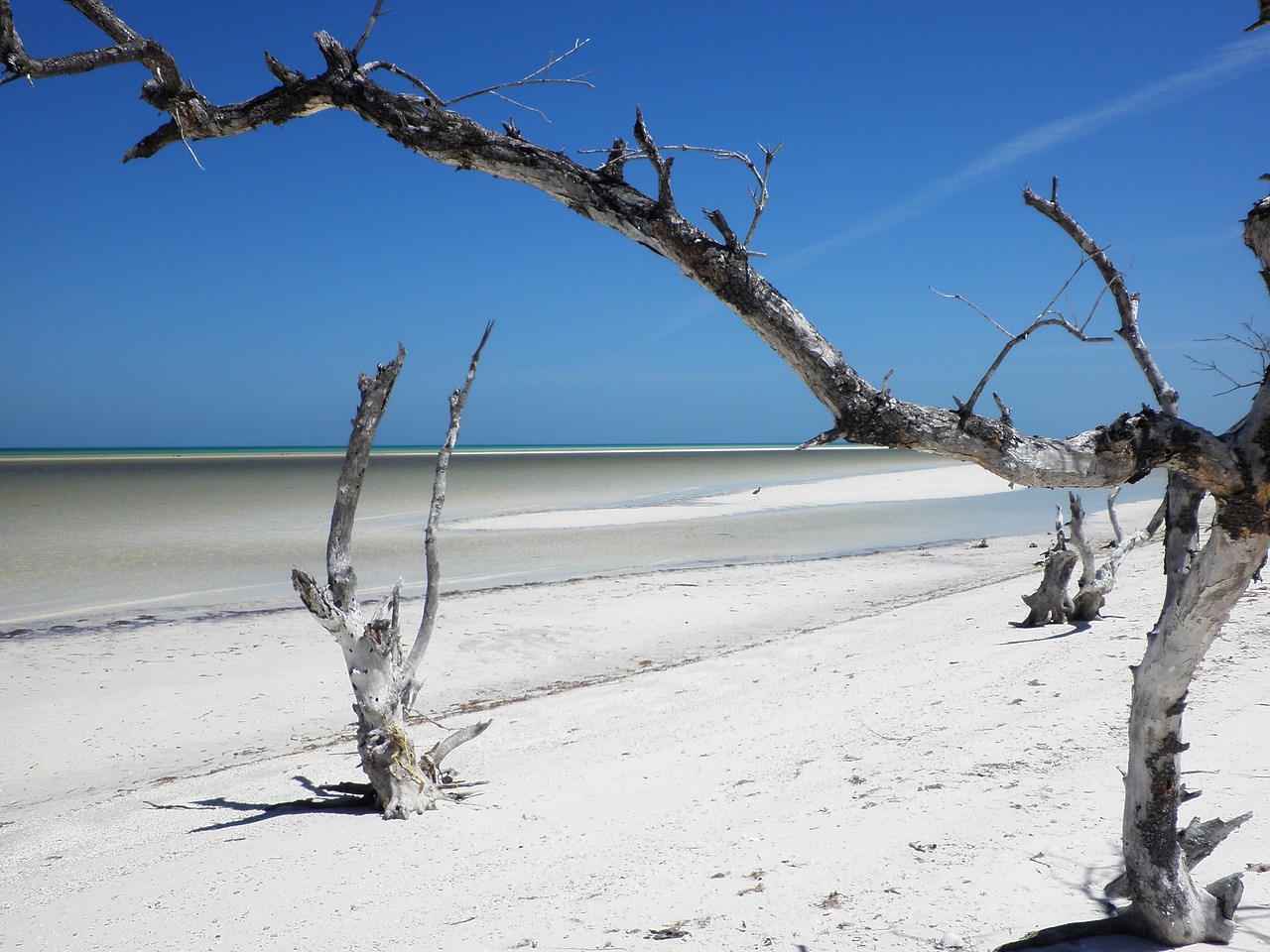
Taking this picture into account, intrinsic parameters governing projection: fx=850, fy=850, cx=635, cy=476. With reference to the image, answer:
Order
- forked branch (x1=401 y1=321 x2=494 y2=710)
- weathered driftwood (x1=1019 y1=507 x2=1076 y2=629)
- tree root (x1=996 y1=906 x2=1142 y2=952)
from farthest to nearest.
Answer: weathered driftwood (x1=1019 y1=507 x2=1076 y2=629)
forked branch (x1=401 y1=321 x2=494 y2=710)
tree root (x1=996 y1=906 x2=1142 y2=952)

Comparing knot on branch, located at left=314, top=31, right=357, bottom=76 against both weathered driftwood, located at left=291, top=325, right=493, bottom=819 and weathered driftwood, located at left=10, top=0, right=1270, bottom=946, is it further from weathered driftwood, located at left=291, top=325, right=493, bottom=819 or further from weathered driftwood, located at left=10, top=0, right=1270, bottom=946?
weathered driftwood, located at left=291, top=325, right=493, bottom=819

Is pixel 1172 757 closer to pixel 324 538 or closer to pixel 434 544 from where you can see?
pixel 434 544

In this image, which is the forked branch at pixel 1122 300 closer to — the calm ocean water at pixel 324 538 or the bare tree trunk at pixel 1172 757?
the bare tree trunk at pixel 1172 757

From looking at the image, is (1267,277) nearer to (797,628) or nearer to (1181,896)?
(1181,896)

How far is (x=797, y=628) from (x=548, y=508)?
52.9 feet

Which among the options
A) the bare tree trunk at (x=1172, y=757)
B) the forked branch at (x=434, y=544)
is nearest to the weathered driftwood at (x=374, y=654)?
the forked branch at (x=434, y=544)

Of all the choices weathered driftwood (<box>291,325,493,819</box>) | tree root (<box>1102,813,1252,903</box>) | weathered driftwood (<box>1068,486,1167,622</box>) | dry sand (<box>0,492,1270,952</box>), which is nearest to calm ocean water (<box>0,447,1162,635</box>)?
dry sand (<box>0,492,1270,952</box>)

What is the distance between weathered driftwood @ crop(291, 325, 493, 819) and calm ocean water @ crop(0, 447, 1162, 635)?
7.70 m

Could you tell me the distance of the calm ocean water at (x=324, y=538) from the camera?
12.8 metres

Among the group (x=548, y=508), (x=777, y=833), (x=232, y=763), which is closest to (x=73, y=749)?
(x=232, y=763)

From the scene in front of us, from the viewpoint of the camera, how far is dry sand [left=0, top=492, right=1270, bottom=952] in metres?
3.28

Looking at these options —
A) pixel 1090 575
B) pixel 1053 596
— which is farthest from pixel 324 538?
pixel 1090 575

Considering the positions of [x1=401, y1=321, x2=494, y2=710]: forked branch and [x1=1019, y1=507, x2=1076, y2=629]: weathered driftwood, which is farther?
[x1=1019, y1=507, x2=1076, y2=629]: weathered driftwood

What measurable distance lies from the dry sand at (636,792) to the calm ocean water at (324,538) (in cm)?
378
